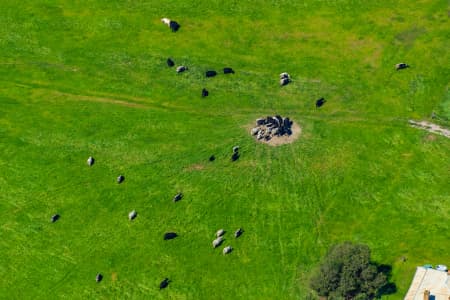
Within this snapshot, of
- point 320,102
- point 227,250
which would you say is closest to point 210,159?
point 227,250

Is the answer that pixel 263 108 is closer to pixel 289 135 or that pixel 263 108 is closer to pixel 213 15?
pixel 289 135

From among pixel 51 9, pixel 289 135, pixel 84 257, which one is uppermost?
pixel 51 9

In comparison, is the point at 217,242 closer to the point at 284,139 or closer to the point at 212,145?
the point at 212,145

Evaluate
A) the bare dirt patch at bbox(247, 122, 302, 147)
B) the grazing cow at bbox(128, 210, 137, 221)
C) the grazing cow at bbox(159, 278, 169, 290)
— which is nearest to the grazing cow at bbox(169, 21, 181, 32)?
the bare dirt patch at bbox(247, 122, 302, 147)

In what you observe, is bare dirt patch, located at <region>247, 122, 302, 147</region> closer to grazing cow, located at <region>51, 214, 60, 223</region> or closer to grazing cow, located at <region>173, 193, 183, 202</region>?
grazing cow, located at <region>173, 193, 183, 202</region>

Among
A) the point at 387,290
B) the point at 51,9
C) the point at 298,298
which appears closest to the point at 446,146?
the point at 387,290

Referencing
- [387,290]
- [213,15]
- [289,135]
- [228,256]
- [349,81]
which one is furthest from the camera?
[213,15]

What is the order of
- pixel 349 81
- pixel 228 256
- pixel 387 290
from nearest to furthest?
pixel 387 290
pixel 228 256
pixel 349 81
